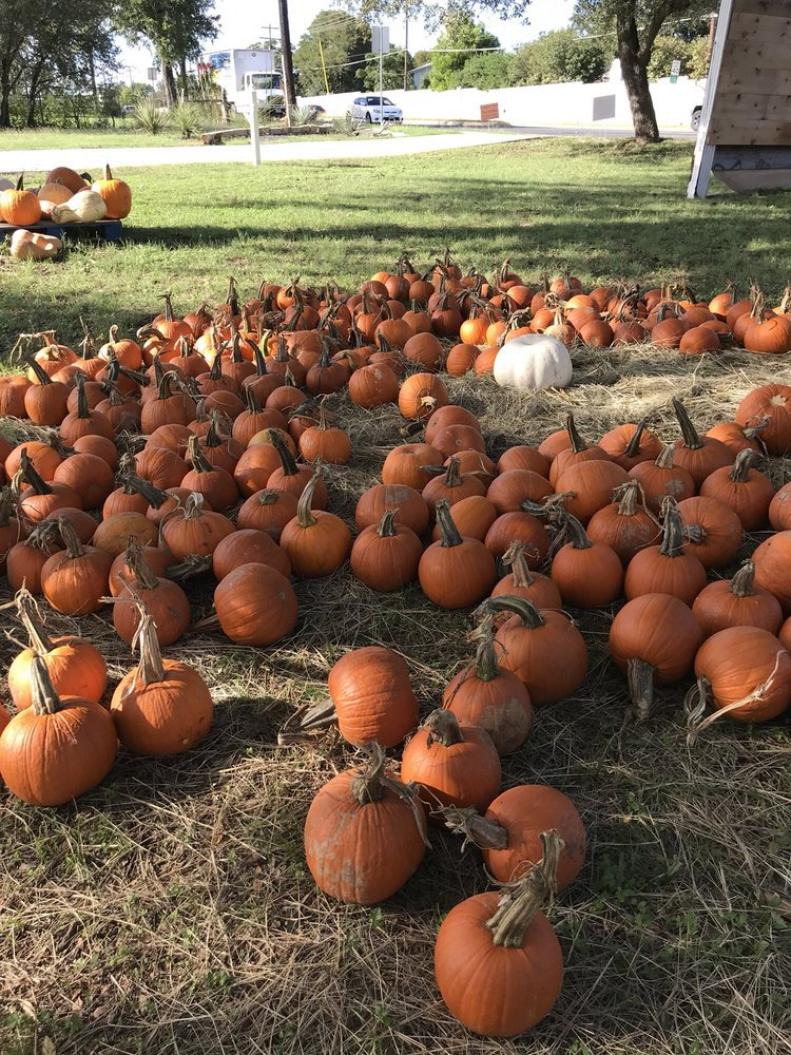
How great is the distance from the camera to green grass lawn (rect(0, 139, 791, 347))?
841 centimetres

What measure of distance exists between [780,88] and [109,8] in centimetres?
4375

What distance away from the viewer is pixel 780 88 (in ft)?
42.3

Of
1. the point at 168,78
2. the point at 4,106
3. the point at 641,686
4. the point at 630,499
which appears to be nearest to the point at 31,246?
the point at 630,499

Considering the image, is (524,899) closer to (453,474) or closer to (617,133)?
(453,474)

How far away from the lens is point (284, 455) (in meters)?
3.80

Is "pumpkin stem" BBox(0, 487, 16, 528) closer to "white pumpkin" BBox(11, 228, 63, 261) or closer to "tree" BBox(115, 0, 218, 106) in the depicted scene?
"white pumpkin" BBox(11, 228, 63, 261)

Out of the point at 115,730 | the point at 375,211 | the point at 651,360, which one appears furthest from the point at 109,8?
the point at 115,730

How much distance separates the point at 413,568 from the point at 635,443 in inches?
50.4

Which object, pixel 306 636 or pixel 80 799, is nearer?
pixel 80 799

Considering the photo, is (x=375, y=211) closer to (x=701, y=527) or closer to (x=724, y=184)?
(x=724, y=184)

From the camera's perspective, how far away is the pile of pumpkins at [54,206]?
9.84 metres

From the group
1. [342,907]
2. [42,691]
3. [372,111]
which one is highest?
[372,111]

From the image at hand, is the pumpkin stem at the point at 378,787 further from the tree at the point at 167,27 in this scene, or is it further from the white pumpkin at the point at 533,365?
the tree at the point at 167,27

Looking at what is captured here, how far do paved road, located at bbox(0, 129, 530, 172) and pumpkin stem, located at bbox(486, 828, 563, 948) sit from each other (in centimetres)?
1883
